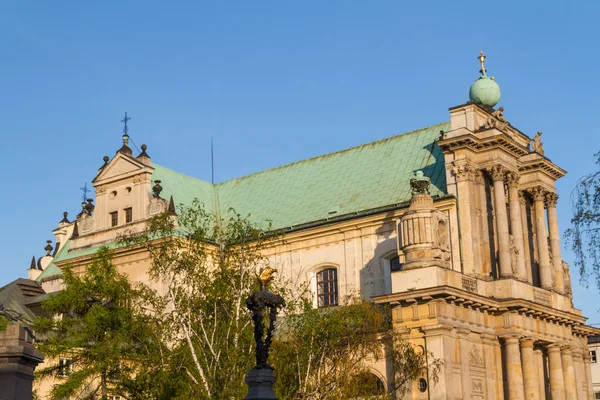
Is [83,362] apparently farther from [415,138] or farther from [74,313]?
[415,138]

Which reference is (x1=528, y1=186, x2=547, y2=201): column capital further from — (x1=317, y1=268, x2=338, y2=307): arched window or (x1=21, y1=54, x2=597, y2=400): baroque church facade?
(x1=317, y1=268, x2=338, y2=307): arched window

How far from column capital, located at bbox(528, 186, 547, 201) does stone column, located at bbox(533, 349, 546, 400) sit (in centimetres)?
781

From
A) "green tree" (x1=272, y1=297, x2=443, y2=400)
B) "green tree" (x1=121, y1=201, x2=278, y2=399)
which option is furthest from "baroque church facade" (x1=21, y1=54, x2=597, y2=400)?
"green tree" (x1=121, y1=201, x2=278, y2=399)

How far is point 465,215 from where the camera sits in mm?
40312

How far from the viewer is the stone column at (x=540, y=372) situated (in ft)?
133

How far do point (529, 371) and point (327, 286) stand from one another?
1025 centimetres

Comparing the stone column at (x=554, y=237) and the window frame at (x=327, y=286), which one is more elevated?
the stone column at (x=554, y=237)

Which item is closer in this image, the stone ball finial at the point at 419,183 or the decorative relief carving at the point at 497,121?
the stone ball finial at the point at 419,183

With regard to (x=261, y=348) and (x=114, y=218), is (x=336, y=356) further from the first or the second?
(x=114, y=218)

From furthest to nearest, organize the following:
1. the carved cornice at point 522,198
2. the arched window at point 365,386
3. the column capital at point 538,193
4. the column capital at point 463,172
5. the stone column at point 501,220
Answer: the carved cornice at point 522,198 < the column capital at point 538,193 < the column capital at point 463,172 < the stone column at point 501,220 < the arched window at point 365,386

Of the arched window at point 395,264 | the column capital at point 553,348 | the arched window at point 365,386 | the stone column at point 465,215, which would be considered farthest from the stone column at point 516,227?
the arched window at point 365,386

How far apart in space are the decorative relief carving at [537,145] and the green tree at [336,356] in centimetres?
1448

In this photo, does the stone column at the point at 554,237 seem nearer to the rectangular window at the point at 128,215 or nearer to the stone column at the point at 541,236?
the stone column at the point at 541,236

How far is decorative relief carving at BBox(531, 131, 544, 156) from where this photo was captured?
148 feet
